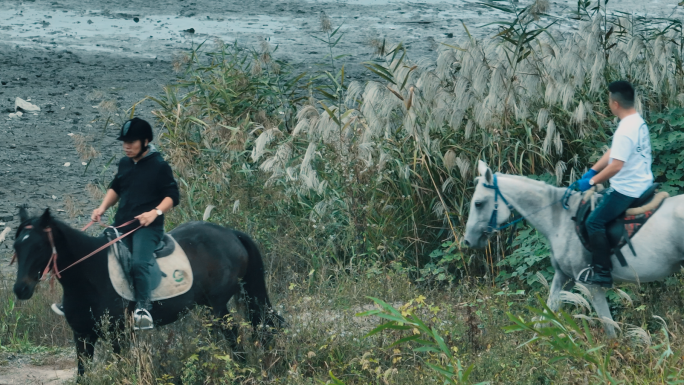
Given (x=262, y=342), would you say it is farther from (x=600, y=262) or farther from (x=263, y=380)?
(x=600, y=262)

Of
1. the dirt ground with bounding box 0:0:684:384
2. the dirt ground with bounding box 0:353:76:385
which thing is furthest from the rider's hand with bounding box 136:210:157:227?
the dirt ground with bounding box 0:0:684:384

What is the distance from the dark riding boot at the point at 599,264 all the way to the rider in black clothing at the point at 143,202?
3377 millimetres

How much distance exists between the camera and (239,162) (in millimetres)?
9367

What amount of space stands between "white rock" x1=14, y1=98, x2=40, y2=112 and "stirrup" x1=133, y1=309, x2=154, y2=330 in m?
10.4

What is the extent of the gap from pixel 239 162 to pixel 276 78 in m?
1.57

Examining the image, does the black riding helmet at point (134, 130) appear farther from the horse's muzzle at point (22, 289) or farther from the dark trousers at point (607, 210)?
the dark trousers at point (607, 210)

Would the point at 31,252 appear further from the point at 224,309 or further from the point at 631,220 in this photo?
the point at 631,220

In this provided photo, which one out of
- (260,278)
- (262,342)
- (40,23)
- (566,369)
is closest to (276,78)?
(260,278)

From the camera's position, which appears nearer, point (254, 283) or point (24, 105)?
point (254, 283)

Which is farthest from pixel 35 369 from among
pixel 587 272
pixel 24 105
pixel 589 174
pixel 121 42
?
pixel 121 42

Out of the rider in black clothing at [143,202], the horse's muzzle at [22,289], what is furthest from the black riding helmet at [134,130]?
the horse's muzzle at [22,289]

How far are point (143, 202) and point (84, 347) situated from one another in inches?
48.1

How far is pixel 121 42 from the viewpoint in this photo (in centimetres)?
1833

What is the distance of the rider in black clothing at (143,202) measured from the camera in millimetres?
5969
